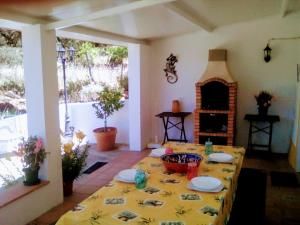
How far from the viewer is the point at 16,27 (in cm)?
313

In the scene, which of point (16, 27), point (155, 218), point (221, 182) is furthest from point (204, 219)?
point (16, 27)

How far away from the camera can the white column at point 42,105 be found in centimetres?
308

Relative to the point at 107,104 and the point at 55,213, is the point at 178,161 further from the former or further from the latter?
the point at 107,104

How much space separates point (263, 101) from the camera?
17.0 ft

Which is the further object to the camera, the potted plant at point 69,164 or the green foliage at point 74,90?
the green foliage at point 74,90

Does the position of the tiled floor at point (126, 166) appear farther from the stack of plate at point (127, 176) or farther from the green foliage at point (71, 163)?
the stack of plate at point (127, 176)

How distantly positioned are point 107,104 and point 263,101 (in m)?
2.86

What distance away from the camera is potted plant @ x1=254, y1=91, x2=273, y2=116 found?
518 cm

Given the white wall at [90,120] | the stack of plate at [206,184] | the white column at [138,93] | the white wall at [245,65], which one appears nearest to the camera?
the stack of plate at [206,184]

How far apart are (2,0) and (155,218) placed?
201cm

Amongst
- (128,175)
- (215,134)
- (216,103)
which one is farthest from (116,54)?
(128,175)

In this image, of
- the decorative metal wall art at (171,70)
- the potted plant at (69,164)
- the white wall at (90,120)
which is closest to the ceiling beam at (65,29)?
the decorative metal wall art at (171,70)

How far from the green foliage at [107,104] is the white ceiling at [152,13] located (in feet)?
3.99

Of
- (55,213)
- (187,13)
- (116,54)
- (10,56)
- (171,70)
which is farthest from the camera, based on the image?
(116,54)
